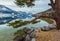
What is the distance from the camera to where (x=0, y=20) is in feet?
5.40

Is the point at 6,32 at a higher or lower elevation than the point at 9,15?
lower

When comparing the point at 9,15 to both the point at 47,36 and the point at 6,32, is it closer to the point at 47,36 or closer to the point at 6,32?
the point at 6,32

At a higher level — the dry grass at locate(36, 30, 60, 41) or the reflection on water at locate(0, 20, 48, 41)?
the reflection on water at locate(0, 20, 48, 41)

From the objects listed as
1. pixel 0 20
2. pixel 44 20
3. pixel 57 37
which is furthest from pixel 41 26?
pixel 0 20

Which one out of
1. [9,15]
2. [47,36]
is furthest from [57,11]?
[9,15]

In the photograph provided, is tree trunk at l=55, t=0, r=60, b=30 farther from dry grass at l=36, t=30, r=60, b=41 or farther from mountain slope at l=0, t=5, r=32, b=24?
mountain slope at l=0, t=5, r=32, b=24

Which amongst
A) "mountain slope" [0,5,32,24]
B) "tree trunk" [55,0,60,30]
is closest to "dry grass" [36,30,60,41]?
"tree trunk" [55,0,60,30]

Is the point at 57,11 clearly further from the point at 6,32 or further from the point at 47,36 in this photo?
the point at 6,32

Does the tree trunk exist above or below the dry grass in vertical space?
above

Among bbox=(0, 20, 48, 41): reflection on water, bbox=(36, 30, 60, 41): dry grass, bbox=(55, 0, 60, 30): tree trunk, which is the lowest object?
bbox=(36, 30, 60, 41): dry grass

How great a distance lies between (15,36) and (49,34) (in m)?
0.34

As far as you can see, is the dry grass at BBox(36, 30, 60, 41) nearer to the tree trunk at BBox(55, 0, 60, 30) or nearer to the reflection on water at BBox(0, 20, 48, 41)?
the tree trunk at BBox(55, 0, 60, 30)

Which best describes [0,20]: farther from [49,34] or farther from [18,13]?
[49,34]

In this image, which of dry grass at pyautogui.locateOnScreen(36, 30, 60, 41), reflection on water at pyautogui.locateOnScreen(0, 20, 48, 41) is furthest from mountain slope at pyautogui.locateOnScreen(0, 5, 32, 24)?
dry grass at pyautogui.locateOnScreen(36, 30, 60, 41)
